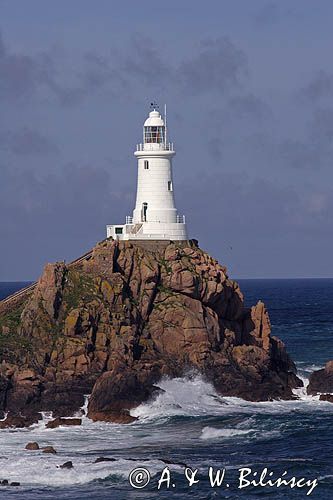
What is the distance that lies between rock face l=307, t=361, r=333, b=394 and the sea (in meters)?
0.99

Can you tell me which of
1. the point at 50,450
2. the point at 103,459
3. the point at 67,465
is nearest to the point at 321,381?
the point at 50,450

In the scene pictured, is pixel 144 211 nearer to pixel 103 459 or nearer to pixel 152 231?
pixel 152 231

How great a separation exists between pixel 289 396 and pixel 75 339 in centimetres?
1782

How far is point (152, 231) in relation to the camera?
104 m

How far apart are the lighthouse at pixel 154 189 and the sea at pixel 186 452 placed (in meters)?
16.3

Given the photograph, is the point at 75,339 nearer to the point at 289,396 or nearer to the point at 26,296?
the point at 26,296

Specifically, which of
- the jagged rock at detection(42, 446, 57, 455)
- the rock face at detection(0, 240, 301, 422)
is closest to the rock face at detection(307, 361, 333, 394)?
the rock face at detection(0, 240, 301, 422)

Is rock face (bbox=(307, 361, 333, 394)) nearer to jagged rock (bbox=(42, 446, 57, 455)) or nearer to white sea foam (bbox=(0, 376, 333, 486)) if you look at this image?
white sea foam (bbox=(0, 376, 333, 486))

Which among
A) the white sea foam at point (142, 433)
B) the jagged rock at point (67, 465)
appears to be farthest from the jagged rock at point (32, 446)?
the jagged rock at point (67, 465)

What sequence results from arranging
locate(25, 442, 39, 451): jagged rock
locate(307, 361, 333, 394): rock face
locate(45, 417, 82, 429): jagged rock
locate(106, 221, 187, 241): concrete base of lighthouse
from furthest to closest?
locate(106, 221, 187, 241): concrete base of lighthouse
locate(307, 361, 333, 394): rock face
locate(45, 417, 82, 429): jagged rock
locate(25, 442, 39, 451): jagged rock

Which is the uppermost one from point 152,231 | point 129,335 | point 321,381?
point 152,231

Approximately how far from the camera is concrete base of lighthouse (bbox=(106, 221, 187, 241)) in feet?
339

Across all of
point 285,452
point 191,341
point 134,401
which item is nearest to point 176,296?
point 191,341

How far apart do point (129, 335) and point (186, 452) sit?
64.4 ft
